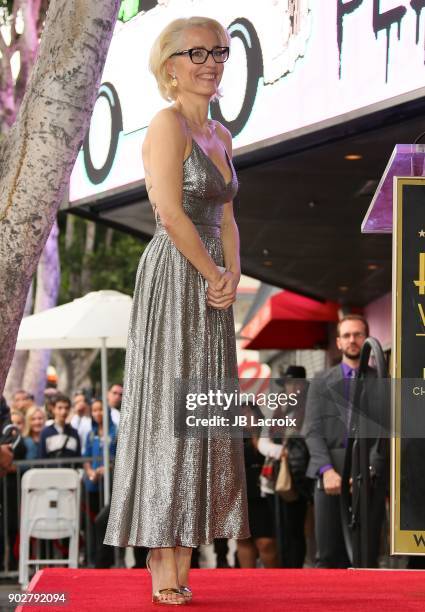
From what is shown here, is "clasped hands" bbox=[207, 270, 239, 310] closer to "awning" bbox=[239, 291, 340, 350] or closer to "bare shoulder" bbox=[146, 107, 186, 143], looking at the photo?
"bare shoulder" bbox=[146, 107, 186, 143]

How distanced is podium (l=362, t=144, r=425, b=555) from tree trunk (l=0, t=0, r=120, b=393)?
2.14m

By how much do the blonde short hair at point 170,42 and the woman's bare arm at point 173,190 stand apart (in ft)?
0.74

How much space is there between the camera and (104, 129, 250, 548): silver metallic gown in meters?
4.78

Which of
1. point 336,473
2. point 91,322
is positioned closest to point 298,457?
point 336,473

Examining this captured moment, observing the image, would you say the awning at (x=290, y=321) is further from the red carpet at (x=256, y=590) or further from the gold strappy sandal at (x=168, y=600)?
the gold strappy sandal at (x=168, y=600)

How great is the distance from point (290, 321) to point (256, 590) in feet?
58.9

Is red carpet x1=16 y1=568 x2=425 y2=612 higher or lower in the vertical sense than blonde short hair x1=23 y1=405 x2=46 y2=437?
lower

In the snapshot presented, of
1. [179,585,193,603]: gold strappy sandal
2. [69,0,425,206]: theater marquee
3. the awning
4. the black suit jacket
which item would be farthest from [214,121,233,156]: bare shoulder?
the awning

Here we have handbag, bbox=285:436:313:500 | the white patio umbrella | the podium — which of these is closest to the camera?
the podium

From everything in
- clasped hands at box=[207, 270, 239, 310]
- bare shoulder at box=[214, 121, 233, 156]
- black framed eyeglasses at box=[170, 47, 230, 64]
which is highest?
black framed eyeglasses at box=[170, 47, 230, 64]

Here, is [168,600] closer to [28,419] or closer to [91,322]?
[91,322]

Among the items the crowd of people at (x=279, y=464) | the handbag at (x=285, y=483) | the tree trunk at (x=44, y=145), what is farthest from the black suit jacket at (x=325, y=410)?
the handbag at (x=285, y=483)

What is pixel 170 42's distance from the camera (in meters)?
4.94

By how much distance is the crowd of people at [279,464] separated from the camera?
465 centimetres
